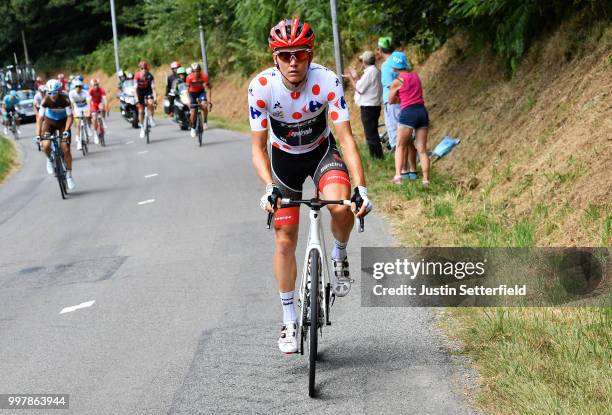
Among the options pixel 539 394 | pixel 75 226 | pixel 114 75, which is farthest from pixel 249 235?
pixel 114 75

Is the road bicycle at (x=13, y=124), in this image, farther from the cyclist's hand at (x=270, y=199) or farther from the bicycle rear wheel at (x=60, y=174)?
the cyclist's hand at (x=270, y=199)

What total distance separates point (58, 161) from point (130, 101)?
606 inches

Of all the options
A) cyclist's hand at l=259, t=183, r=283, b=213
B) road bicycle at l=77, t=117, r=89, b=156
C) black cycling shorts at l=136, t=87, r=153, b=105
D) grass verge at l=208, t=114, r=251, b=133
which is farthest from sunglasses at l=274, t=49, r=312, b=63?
black cycling shorts at l=136, t=87, r=153, b=105

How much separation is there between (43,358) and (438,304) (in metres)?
3.15

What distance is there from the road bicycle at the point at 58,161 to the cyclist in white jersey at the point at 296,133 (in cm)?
1153

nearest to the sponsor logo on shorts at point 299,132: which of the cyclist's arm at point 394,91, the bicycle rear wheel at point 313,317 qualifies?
the bicycle rear wheel at point 313,317

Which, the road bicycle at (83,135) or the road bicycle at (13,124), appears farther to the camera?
the road bicycle at (13,124)

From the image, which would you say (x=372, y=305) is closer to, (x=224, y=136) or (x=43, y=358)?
(x=43, y=358)

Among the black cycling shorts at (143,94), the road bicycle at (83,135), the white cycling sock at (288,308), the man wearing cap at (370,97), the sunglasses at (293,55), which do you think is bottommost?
the road bicycle at (83,135)

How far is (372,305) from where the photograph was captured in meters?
8.05

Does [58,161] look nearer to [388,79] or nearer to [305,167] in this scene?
[388,79]

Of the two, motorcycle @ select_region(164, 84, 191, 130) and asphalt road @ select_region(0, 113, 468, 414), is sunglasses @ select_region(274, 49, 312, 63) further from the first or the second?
motorcycle @ select_region(164, 84, 191, 130)

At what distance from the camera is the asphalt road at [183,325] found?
605 centimetres

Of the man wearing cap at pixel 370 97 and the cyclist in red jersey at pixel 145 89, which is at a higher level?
the man wearing cap at pixel 370 97
